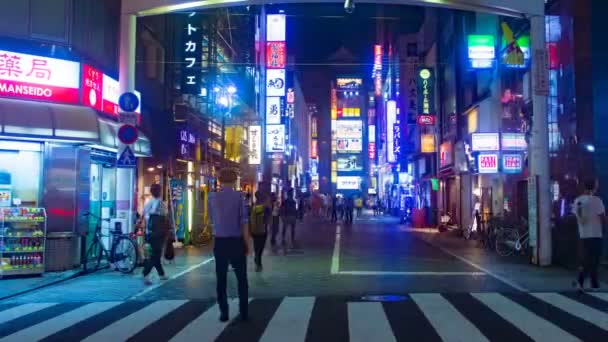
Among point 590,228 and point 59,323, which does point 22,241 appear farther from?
point 590,228

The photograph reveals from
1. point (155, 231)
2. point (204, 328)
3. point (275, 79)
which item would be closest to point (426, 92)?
point (275, 79)

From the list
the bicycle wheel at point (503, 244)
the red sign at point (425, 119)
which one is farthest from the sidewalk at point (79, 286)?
the red sign at point (425, 119)

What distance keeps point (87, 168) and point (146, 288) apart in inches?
170

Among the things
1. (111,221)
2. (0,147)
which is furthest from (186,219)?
(0,147)

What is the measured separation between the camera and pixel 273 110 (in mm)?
43750

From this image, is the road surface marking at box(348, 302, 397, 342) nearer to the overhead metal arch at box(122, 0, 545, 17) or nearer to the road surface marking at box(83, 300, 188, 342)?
the road surface marking at box(83, 300, 188, 342)

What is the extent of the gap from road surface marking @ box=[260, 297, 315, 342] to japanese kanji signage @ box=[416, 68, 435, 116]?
23.2m

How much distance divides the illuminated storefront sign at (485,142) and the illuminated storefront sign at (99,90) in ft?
37.7

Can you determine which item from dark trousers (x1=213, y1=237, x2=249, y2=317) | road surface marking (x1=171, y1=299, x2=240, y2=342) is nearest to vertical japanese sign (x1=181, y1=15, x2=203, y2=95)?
road surface marking (x1=171, y1=299, x2=240, y2=342)

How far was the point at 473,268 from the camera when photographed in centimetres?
1386

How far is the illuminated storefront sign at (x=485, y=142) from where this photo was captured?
19.9 metres

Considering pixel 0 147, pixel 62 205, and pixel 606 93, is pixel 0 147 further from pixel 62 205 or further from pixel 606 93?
pixel 606 93

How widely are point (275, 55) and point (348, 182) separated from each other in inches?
3163

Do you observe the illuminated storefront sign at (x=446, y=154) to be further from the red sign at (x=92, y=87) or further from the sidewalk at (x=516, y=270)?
the red sign at (x=92, y=87)
